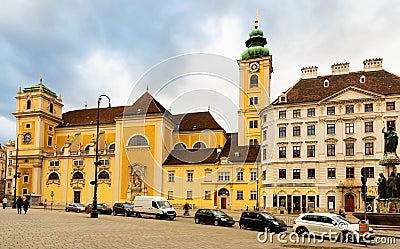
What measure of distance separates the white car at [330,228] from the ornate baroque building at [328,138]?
3021cm

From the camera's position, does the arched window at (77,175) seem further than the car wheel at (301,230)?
Yes

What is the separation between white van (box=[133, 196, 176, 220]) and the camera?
130 feet

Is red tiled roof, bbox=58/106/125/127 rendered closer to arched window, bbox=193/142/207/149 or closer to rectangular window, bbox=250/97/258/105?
arched window, bbox=193/142/207/149

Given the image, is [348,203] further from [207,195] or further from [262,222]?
[262,222]

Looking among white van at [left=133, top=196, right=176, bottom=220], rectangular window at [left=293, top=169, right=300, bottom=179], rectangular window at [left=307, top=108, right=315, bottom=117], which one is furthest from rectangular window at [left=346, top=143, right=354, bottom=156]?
white van at [left=133, top=196, right=176, bottom=220]

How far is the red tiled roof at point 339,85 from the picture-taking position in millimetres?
54000

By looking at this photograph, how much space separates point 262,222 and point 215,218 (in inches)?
225

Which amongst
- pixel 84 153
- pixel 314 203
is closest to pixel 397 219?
pixel 314 203

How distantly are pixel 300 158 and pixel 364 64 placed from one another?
14977mm

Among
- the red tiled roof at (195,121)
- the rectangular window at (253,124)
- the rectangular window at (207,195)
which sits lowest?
the rectangular window at (207,195)

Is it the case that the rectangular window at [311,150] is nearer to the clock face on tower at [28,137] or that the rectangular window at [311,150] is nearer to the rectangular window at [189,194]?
the rectangular window at [189,194]

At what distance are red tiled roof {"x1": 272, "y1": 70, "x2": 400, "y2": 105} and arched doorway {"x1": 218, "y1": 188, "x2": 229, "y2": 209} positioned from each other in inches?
552

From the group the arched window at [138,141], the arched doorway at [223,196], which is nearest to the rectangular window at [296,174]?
the arched doorway at [223,196]

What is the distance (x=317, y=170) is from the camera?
55031 millimetres
